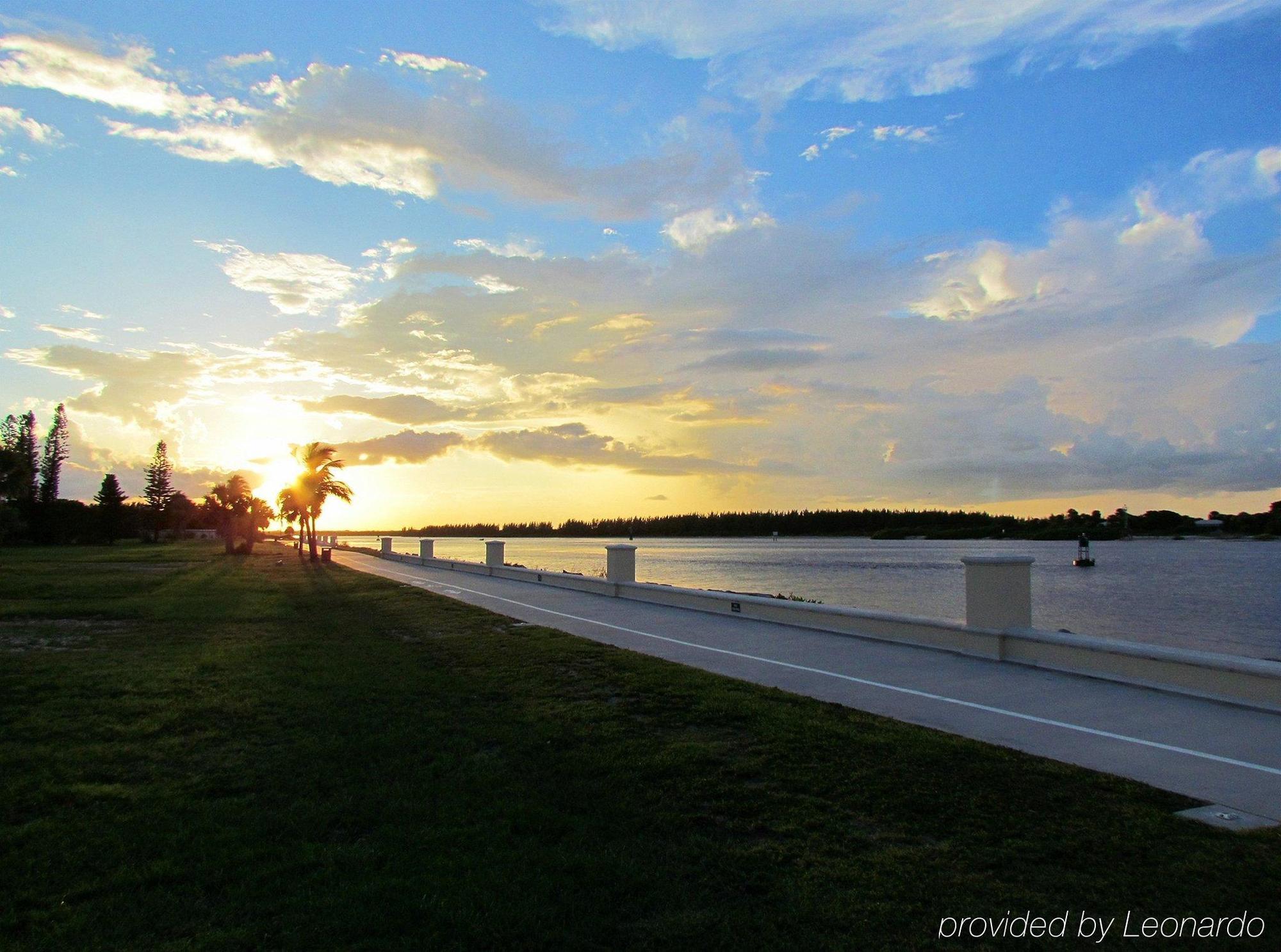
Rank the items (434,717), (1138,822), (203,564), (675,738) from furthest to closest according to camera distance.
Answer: (203,564) < (434,717) < (675,738) < (1138,822)

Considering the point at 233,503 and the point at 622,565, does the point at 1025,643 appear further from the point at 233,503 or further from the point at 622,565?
the point at 233,503

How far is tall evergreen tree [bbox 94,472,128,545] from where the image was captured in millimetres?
80000

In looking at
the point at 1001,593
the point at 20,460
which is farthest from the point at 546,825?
the point at 20,460

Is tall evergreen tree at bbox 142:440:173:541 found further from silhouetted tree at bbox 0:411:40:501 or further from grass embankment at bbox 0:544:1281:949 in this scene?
grass embankment at bbox 0:544:1281:949

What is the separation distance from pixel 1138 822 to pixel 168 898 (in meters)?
4.63

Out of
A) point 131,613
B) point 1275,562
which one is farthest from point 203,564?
point 1275,562

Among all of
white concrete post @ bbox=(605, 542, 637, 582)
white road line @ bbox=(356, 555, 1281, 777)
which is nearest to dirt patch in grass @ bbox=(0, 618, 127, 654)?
white road line @ bbox=(356, 555, 1281, 777)

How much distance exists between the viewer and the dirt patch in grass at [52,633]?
1092cm

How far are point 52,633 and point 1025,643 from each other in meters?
13.7

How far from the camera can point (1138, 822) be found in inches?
163

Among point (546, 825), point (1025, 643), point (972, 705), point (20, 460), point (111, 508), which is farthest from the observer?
point (111, 508)

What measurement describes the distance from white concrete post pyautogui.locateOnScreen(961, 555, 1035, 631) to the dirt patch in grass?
1141 cm

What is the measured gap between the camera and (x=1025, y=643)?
8555 mm

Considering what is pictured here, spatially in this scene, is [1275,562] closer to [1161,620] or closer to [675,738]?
[1161,620]
